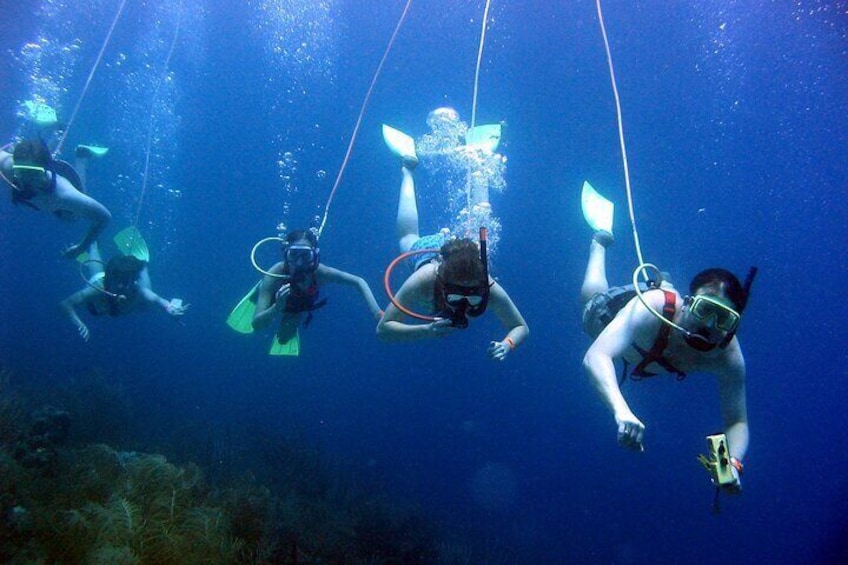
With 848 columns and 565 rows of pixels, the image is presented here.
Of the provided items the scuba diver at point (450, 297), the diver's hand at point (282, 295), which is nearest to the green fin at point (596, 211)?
the scuba diver at point (450, 297)

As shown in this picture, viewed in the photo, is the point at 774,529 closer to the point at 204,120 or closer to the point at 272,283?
the point at 272,283

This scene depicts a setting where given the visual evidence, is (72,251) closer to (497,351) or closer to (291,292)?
(291,292)

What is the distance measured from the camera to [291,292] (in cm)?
675

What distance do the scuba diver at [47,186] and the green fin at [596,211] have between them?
8401 millimetres

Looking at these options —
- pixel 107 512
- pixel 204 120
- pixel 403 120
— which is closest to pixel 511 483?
pixel 403 120

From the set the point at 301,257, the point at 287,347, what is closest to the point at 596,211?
the point at 301,257

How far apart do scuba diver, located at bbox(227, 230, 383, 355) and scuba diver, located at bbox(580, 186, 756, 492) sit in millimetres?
3558

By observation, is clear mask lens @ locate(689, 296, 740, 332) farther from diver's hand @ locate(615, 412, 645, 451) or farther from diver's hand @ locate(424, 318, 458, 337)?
diver's hand @ locate(424, 318, 458, 337)

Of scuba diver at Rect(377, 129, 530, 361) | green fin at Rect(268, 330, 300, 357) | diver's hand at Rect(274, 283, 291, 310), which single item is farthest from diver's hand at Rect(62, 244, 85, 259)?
scuba diver at Rect(377, 129, 530, 361)

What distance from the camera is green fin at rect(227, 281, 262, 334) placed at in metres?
7.59

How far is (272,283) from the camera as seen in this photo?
723cm

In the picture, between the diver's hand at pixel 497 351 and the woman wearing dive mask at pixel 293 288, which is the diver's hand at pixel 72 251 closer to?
the woman wearing dive mask at pixel 293 288

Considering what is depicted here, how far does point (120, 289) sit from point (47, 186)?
217cm

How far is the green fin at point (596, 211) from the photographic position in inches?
308
